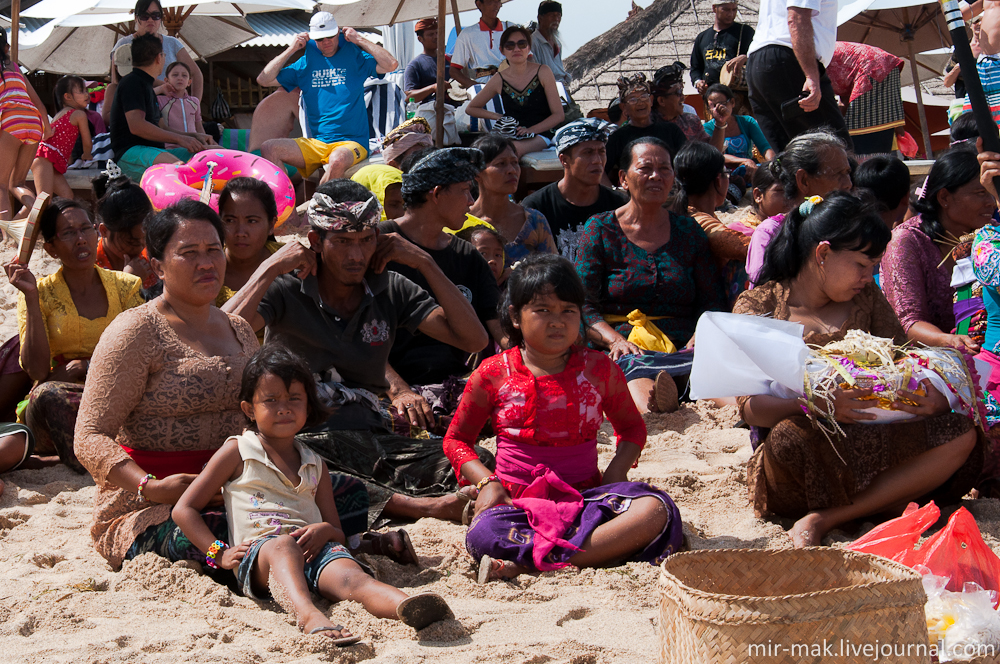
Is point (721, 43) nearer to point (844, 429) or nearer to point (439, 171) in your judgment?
point (439, 171)

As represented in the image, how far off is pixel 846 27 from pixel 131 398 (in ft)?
35.3

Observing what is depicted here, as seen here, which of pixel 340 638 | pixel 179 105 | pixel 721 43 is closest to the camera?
pixel 340 638

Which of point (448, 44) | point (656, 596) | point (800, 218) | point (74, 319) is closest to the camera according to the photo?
point (656, 596)

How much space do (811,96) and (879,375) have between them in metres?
3.33

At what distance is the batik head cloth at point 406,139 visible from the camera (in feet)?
25.1

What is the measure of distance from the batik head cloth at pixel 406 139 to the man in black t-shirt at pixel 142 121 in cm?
169

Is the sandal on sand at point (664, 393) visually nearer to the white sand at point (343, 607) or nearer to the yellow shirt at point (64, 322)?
the white sand at point (343, 607)

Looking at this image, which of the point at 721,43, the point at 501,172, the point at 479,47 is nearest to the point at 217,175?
the point at 501,172

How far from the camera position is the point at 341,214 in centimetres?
405

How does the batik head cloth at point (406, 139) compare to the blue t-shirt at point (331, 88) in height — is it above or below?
Answer: below

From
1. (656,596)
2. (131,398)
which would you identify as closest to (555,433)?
(656,596)

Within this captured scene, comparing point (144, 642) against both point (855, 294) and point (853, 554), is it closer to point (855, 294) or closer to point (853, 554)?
point (853, 554)

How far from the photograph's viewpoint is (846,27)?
1177 centimetres

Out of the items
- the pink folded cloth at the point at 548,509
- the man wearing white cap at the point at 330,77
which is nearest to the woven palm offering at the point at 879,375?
the pink folded cloth at the point at 548,509
